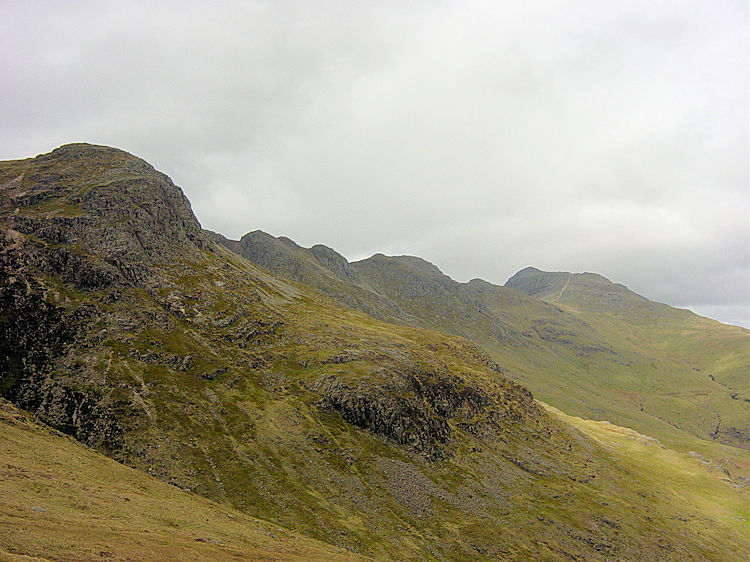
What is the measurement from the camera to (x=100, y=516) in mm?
40500

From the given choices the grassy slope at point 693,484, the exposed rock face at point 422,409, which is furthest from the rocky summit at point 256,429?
the grassy slope at point 693,484

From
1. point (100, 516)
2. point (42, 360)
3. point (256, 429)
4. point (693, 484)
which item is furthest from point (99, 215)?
point (693, 484)

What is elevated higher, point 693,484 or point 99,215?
point 99,215

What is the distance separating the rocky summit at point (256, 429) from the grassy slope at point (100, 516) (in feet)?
1.36

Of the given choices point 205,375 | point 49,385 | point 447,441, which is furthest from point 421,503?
point 49,385

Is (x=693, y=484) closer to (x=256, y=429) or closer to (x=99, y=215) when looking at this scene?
(x=256, y=429)

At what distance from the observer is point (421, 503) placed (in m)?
88.6

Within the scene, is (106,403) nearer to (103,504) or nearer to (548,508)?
(103,504)

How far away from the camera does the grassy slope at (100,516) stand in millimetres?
30927

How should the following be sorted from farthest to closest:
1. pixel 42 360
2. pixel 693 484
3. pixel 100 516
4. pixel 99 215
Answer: pixel 693 484 → pixel 99 215 → pixel 42 360 → pixel 100 516

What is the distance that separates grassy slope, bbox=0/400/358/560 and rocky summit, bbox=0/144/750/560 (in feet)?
1.36

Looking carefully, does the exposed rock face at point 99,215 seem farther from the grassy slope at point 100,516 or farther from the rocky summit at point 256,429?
the grassy slope at point 100,516

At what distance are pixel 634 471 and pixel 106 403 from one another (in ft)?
575

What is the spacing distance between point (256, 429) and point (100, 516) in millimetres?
55095
